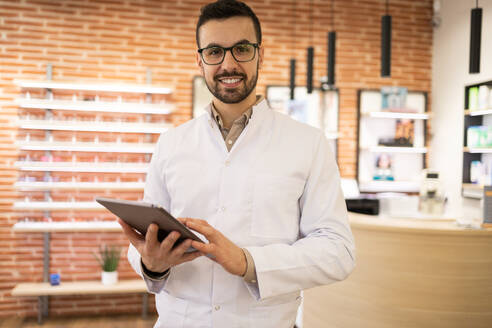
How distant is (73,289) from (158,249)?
381 centimetres

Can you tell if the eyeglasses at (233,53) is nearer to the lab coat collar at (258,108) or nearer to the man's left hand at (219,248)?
the lab coat collar at (258,108)

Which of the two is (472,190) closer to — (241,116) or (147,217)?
(241,116)

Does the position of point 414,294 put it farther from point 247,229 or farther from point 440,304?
point 247,229

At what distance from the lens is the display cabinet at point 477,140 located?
15.3 feet

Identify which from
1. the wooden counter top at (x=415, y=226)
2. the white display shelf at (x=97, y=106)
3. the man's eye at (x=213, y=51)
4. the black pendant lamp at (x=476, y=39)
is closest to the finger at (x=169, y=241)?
the man's eye at (x=213, y=51)

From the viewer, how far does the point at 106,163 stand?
4.54 m

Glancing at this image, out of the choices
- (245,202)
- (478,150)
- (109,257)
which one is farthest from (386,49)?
(109,257)

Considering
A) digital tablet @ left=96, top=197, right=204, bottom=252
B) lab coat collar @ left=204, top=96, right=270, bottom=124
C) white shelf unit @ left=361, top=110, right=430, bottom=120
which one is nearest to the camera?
digital tablet @ left=96, top=197, right=204, bottom=252

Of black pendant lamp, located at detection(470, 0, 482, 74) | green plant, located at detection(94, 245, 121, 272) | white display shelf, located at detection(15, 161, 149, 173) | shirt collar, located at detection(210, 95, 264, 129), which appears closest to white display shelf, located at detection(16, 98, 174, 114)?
white display shelf, located at detection(15, 161, 149, 173)

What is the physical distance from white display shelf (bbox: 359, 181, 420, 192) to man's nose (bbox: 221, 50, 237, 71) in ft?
14.5

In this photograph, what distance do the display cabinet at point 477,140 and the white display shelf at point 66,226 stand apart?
12.2ft

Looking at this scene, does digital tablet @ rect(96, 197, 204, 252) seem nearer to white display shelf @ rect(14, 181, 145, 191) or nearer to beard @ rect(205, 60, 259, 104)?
beard @ rect(205, 60, 259, 104)

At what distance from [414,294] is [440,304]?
0.17 meters

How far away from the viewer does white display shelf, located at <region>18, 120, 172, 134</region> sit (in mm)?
4434
